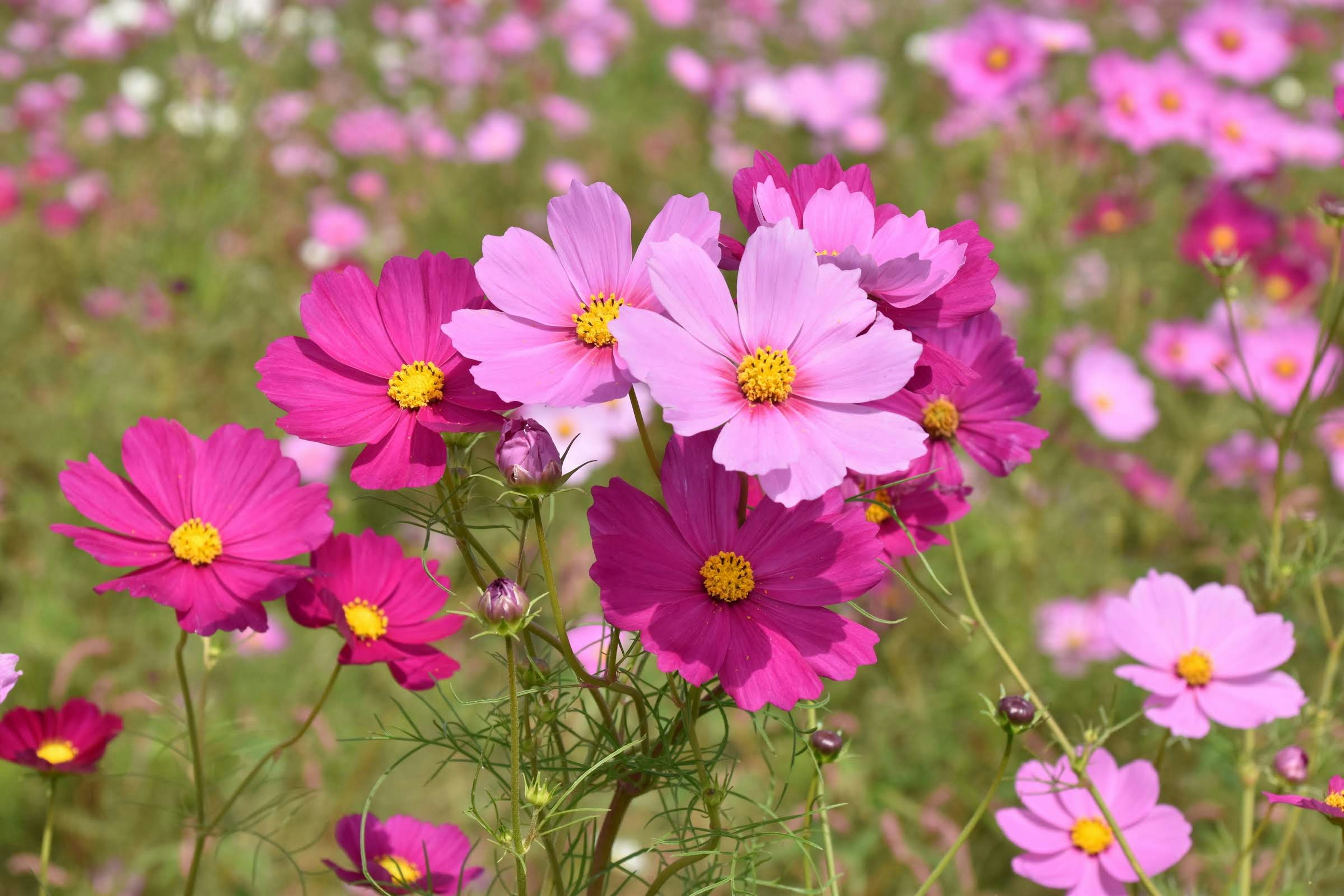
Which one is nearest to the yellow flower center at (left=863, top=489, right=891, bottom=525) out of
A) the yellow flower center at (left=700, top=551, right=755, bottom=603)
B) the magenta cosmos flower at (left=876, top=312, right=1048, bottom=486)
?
the magenta cosmos flower at (left=876, top=312, right=1048, bottom=486)

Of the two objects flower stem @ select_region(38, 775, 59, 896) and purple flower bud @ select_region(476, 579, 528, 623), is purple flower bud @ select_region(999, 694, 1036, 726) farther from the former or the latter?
flower stem @ select_region(38, 775, 59, 896)

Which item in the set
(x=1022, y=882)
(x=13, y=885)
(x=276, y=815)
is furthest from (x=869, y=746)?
(x=13, y=885)

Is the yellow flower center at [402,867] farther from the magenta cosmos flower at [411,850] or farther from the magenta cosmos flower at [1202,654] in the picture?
the magenta cosmos flower at [1202,654]

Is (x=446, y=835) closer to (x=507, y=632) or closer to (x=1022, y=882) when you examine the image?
(x=507, y=632)

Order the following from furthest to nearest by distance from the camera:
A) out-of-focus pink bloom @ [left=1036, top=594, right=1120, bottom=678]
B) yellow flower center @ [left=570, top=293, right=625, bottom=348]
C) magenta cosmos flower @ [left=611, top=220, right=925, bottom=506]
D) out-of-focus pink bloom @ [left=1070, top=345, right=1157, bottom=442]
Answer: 1. out-of-focus pink bloom @ [left=1070, top=345, right=1157, bottom=442]
2. out-of-focus pink bloom @ [left=1036, top=594, right=1120, bottom=678]
3. yellow flower center @ [left=570, top=293, right=625, bottom=348]
4. magenta cosmos flower @ [left=611, top=220, right=925, bottom=506]

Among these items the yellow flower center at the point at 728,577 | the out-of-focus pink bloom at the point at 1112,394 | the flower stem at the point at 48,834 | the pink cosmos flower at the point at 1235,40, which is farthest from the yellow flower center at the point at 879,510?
the pink cosmos flower at the point at 1235,40

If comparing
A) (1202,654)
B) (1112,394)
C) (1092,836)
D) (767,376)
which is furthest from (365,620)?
(1112,394)
